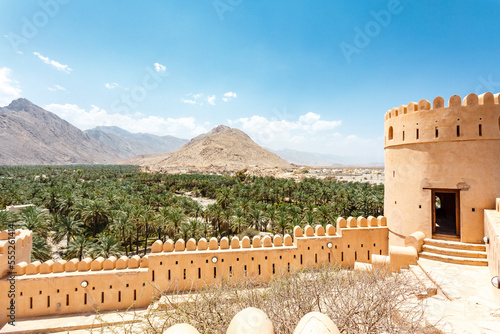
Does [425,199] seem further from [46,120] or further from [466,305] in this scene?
[46,120]

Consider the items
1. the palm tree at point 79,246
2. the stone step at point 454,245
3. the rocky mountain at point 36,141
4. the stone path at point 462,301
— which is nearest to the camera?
the stone path at point 462,301

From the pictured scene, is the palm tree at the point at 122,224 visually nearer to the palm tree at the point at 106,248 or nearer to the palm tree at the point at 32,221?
Result: the palm tree at the point at 106,248

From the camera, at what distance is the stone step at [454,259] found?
276 inches

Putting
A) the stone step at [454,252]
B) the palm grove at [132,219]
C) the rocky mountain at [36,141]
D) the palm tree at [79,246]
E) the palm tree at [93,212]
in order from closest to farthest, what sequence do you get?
the stone step at [454,252], the palm tree at [79,246], the palm grove at [132,219], the palm tree at [93,212], the rocky mountain at [36,141]

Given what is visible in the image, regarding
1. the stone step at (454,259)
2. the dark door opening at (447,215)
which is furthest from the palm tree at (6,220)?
the dark door opening at (447,215)

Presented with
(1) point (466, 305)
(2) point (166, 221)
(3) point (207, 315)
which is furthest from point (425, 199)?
(2) point (166, 221)

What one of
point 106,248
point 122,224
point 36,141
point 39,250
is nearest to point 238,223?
point 122,224

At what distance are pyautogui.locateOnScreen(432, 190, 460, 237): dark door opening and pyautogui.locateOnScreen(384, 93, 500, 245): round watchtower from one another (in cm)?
4

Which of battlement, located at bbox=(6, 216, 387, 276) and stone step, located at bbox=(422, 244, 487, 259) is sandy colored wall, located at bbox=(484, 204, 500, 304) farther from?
battlement, located at bbox=(6, 216, 387, 276)

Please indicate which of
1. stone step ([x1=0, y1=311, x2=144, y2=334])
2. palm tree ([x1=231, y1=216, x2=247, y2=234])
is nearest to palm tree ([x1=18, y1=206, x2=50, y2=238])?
stone step ([x1=0, y1=311, x2=144, y2=334])

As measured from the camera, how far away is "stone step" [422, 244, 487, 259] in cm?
714

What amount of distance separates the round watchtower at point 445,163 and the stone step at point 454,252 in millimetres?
452

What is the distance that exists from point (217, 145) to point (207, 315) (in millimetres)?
120454

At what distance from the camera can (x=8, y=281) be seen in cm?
690
